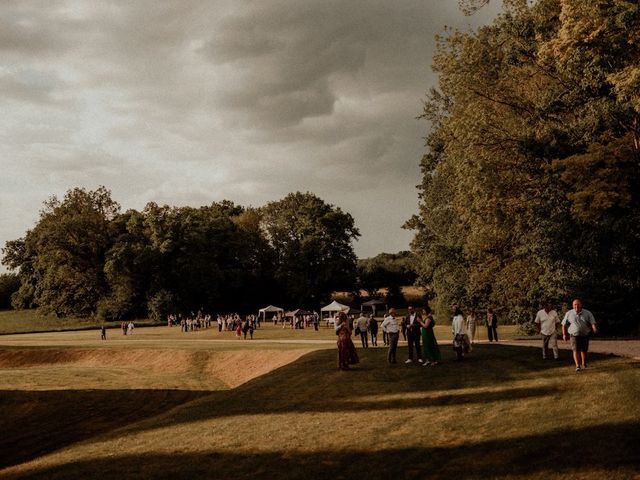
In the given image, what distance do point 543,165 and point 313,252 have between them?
56.1 metres

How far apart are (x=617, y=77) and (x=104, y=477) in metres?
19.8

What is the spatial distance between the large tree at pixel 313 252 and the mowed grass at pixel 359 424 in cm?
5728

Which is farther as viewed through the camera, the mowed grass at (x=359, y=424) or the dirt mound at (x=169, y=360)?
the dirt mound at (x=169, y=360)

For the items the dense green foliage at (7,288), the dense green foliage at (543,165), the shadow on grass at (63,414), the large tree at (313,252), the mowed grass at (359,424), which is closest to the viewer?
the mowed grass at (359,424)

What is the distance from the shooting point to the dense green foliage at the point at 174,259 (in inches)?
2793

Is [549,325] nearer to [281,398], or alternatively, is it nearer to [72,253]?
[281,398]

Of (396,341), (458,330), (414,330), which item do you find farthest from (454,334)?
(396,341)

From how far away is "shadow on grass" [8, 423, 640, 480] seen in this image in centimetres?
786

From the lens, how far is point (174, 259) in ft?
238

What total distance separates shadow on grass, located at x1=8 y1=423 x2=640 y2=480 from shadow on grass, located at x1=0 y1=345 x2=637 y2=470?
118 mm

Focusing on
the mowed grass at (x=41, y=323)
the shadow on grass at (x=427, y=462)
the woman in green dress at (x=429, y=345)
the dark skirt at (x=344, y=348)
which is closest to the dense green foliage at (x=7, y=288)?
the mowed grass at (x=41, y=323)

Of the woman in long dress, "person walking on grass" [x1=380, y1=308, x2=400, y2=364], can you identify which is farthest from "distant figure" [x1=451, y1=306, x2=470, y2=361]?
the woman in long dress

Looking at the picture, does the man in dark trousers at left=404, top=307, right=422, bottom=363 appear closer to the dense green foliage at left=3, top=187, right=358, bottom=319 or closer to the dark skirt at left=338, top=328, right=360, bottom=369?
the dark skirt at left=338, top=328, right=360, bottom=369

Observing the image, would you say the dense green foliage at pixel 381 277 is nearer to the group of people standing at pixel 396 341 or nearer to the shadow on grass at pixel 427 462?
the group of people standing at pixel 396 341
